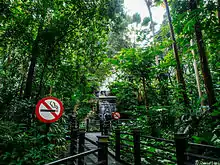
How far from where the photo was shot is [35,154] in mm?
3895

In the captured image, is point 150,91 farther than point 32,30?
Yes

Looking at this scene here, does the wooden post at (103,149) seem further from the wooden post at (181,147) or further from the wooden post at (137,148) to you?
the wooden post at (137,148)

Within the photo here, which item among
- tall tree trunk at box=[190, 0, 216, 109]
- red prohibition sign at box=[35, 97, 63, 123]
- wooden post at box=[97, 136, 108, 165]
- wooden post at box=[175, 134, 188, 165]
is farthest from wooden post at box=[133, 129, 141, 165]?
tall tree trunk at box=[190, 0, 216, 109]

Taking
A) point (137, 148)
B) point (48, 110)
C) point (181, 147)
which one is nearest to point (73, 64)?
point (48, 110)

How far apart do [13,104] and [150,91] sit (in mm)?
6607

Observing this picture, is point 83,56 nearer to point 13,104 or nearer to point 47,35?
point 47,35

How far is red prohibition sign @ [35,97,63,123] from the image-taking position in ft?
11.5

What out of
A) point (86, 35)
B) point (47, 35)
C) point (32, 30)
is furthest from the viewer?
point (86, 35)

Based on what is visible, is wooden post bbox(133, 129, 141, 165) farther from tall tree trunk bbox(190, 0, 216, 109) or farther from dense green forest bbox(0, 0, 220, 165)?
tall tree trunk bbox(190, 0, 216, 109)

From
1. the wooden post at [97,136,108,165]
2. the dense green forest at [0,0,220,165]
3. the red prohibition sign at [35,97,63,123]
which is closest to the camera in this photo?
the wooden post at [97,136,108,165]

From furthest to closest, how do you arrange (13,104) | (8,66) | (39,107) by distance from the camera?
1. (8,66)
2. (13,104)
3. (39,107)

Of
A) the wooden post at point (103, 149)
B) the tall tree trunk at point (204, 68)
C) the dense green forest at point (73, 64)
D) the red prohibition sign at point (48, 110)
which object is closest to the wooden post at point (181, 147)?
the dense green forest at point (73, 64)

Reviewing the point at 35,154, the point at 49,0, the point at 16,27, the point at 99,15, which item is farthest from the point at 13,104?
the point at 99,15

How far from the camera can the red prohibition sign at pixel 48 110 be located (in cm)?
352
